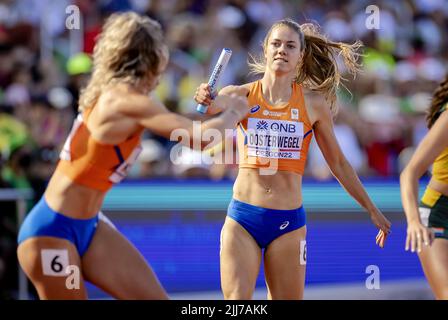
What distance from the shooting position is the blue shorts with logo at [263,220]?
22.9 ft

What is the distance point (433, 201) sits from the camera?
714 centimetres

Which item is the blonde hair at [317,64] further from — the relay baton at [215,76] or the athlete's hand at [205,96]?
the athlete's hand at [205,96]

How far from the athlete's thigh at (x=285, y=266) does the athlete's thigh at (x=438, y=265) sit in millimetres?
884

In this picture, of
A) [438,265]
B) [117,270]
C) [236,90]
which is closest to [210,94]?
[236,90]

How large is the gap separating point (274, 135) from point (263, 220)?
0.63 meters

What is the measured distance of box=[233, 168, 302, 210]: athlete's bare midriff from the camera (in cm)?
704

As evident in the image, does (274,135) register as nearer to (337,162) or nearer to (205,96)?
(337,162)

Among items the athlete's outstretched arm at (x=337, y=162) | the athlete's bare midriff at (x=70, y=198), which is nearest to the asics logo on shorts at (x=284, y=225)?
the athlete's outstretched arm at (x=337, y=162)

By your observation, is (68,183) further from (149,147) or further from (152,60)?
(149,147)

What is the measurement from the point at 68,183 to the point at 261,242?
5.20 ft

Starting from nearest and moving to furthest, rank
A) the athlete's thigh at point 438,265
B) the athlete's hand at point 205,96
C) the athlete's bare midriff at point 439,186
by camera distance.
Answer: the athlete's hand at point 205,96 < the athlete's thigh at point 438,265 < the athlete's bare midriff at point 439,186

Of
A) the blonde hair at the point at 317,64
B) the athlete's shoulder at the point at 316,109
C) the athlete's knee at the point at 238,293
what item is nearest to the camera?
the athlete's knee at the point at 238,293

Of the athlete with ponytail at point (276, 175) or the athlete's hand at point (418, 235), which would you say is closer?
the athlete's hand at point (418, 235)
